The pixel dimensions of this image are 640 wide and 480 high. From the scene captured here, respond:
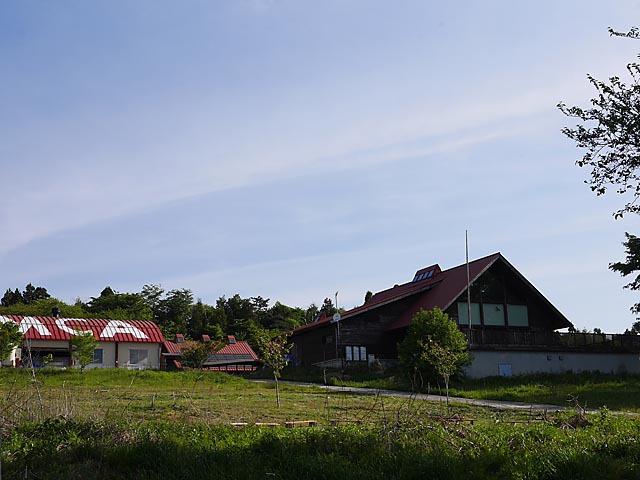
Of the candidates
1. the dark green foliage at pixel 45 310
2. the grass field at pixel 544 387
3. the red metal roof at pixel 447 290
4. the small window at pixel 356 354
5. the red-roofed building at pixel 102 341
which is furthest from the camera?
the dark green foliage at pixel 45 310

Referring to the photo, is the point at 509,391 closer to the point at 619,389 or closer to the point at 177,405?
the point at 619,389

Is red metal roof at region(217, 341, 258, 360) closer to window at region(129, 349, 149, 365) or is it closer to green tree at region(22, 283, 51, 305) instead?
window at region(129, 349, 149, 365)

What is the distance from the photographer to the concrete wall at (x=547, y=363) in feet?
96.9

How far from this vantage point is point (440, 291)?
35656 mm

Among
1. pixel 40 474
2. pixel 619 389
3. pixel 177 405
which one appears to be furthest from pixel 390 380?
pixel 40 474

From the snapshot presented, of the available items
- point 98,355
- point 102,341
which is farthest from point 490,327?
point 98,355

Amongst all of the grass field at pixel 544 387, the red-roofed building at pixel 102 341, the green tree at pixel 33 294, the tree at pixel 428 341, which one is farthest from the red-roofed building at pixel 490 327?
the green tree at pixel 33 294

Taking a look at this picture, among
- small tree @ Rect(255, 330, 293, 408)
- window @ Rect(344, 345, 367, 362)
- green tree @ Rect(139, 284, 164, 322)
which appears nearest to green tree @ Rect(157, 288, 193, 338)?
green tree @ Rect(139, 284, 164, 322)

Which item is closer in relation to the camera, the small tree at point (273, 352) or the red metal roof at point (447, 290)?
the small tree at point (273, 352)

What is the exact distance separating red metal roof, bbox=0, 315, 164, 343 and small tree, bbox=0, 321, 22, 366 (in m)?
5.60

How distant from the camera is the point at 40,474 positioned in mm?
7074

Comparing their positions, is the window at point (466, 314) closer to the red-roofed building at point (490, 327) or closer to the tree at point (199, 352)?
the red-roofed building at point (490, 327)

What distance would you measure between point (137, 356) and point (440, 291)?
53.8ft

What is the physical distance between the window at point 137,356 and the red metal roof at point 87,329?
25.9 inches
